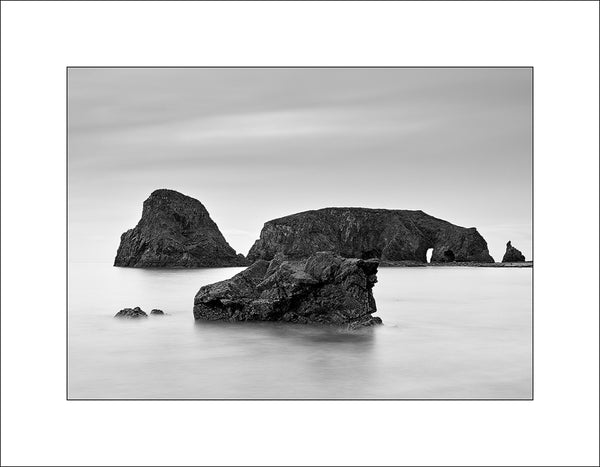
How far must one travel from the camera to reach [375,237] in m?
44.3

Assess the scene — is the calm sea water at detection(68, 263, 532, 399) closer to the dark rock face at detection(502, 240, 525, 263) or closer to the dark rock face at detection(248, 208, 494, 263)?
the dark rock face at detection(502, 240, 525, 263)

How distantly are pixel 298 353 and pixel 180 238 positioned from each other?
1880 inches

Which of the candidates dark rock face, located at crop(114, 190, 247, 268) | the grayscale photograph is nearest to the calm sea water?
the grayscale photograph

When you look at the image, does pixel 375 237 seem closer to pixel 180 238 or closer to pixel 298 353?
pixel 180 238

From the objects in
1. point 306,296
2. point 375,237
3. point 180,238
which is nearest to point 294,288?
point 306,296

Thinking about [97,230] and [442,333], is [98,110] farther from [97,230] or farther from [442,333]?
[442,333]

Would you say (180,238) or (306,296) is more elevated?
(180,238)

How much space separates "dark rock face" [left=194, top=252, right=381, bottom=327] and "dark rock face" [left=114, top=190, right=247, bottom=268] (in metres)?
25.4

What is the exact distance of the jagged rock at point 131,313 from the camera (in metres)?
15.4

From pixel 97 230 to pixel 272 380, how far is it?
5.66m

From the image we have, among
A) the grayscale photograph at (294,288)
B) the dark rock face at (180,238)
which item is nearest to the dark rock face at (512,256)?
the grayscale photograph at (294,288)

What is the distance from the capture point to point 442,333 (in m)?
13.7

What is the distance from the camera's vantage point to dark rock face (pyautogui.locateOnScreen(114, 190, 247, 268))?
4539cm

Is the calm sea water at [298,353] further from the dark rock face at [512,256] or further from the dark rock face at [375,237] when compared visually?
the dark rock face at [375,237]
